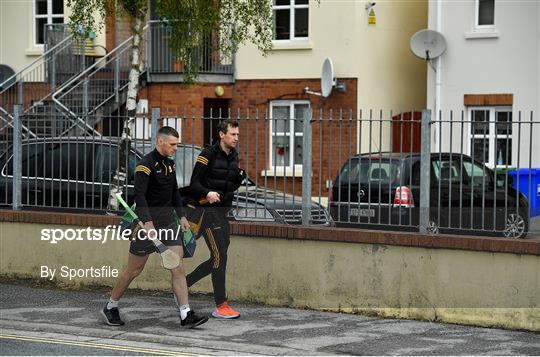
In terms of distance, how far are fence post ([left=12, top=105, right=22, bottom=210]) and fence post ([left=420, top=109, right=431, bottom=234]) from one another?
4946mm

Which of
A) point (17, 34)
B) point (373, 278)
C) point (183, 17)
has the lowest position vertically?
point (373, 278)

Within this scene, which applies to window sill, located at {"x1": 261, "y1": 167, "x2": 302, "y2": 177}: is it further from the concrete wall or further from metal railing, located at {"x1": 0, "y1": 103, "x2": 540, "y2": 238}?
the concrete wall

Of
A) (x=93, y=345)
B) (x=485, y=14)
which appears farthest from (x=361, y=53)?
(x=93, y=345)

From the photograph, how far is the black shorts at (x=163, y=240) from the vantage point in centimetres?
1071

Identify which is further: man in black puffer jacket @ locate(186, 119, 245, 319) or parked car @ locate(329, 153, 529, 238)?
parked car @ locate(329, 153, 529, 238)

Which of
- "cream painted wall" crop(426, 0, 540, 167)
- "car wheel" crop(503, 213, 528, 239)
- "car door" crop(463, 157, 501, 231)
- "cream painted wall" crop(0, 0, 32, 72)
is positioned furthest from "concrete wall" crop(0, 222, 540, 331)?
"cream painted wall" crop(0, 0, 32, 72)

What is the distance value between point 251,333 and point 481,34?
15.6 metres

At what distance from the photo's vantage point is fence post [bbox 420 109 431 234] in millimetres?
11750

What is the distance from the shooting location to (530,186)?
11.4m

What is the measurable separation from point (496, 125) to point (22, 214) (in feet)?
18.9

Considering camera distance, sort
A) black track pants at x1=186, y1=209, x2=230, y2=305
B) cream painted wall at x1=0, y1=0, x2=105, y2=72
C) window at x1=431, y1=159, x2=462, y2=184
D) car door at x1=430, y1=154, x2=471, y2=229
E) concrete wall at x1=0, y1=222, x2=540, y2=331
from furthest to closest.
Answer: cream painted wall at x1=0, y1=0, x2=105, y2=72 < window at x1=431, y1=159, x2=462, y2=184 < car door at x1=430, y1=154, x2=471, y2=229 < black track pants at x1=186, y1=209, x2=230, y2=305 < concrete wall at x1=0, y1=222, x2=540, y2=331

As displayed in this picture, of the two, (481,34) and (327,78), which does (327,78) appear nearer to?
(327,78)

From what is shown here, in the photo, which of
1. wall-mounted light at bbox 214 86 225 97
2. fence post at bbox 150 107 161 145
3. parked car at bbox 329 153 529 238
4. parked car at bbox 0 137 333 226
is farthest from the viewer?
wall-mounted light at bbox 214 86 225 97

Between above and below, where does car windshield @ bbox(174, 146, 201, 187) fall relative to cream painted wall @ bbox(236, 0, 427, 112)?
below
